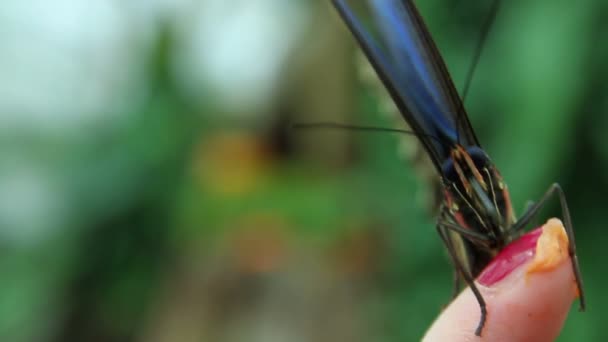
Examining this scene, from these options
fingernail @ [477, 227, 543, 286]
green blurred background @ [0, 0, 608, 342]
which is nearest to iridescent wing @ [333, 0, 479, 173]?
fingernail @ [477, 227, 543, 286]

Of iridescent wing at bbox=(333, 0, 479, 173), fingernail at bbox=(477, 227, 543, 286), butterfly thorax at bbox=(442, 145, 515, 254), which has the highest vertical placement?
iridescent wing at bbox=(333, 0, 479, 173)

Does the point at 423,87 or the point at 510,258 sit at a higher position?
the point at 423,87

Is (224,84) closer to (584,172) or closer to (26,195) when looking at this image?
(26,195)

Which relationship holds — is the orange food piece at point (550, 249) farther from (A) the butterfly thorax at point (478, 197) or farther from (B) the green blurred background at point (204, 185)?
(B) the green blurred background at point (204, 185)

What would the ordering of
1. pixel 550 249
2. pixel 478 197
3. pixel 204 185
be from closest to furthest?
pixel 550 249, pixel 478 197, pixel 204 185

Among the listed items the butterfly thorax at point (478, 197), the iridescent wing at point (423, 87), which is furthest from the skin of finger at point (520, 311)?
the iridescent wing at point (423, 87)

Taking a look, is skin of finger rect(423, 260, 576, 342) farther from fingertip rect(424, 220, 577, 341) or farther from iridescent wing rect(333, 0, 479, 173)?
iridescent wing rect(333, 0, 479, 173)

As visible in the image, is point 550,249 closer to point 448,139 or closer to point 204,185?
point 448,139

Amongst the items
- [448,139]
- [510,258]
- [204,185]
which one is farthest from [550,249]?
[204,185]
